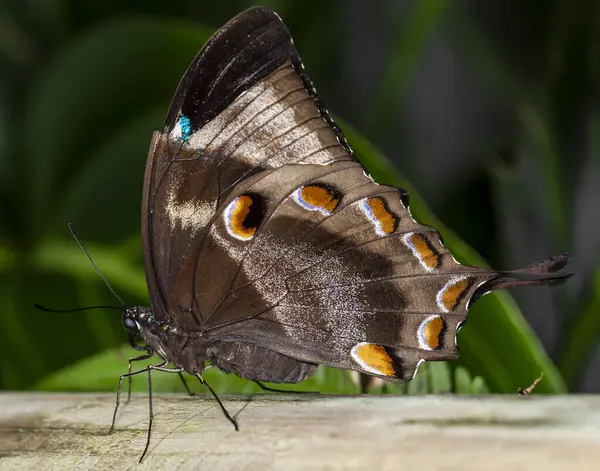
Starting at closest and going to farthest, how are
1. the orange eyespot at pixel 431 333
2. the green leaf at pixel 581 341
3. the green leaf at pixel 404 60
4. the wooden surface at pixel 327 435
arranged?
the wooden surface at pixel 327 435 < the orange eyespot at pixel 431 333 < the green leaf at pixel 581 341 < the green leaf at pixel 404 60

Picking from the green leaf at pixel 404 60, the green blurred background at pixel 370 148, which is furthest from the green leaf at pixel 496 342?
the green leaf at pixel 404 60

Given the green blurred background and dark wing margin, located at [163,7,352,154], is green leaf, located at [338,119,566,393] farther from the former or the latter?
dark wing margin, located at [163,7,352,154]

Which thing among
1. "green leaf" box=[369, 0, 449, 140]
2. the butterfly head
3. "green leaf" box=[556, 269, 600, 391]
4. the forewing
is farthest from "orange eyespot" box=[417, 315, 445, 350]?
"green leaf" box=[369, 0, 449, 140]

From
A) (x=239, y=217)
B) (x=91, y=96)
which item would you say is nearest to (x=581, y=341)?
(x=239, y=217)

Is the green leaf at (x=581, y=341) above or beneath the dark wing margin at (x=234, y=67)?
beneath

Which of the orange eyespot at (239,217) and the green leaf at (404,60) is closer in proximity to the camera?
the orange eyespot at (239,217)

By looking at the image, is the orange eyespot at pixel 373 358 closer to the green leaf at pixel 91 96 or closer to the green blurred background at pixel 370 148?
the green blurred background at pixel 370 148

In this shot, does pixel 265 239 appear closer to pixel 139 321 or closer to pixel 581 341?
pixel 139 321
